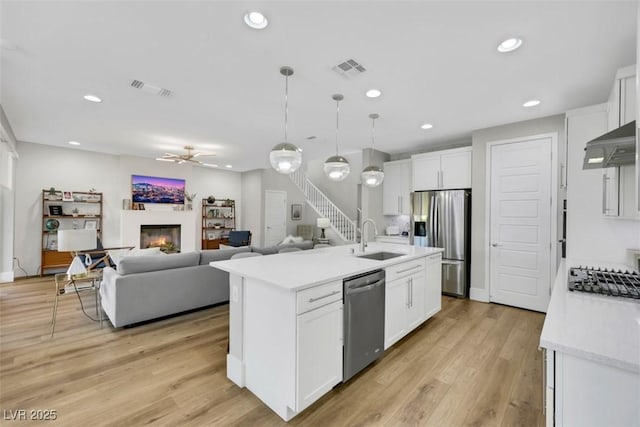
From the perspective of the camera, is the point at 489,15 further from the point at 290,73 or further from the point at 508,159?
the point at 508,159

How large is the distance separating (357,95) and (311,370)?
111 inches

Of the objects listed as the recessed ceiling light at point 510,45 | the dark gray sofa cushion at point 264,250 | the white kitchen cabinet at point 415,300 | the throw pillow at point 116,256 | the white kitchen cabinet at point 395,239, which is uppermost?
the recessed ceiling light at point 510,45

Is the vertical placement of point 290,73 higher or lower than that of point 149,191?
higher

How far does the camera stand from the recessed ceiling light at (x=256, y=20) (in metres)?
1.87

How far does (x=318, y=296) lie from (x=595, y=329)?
141cm

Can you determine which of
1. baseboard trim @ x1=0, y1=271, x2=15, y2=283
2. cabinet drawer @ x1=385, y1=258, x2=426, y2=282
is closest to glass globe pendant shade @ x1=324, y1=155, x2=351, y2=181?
cabinet drawer @ x1=385, y1=258, x2=426, y2=282

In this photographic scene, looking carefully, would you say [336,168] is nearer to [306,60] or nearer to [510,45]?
[306,60]

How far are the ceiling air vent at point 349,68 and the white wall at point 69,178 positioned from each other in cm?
646

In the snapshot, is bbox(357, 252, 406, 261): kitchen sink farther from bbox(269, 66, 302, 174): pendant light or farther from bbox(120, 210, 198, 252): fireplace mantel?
bbox(120, 210, 198, 252): fireplace mantel

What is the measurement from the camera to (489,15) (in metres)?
1.85

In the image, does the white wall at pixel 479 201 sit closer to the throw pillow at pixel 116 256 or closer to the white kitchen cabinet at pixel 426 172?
the white kitchen cabinet at pixel 426 172

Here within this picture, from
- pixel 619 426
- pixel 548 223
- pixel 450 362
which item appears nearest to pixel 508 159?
pixel 548 223

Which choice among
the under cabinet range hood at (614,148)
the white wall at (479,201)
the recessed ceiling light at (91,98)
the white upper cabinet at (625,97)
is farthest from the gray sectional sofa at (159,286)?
the white upper cabinet at (625,97)

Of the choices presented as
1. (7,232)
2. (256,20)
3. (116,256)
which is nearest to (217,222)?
(116,256)
